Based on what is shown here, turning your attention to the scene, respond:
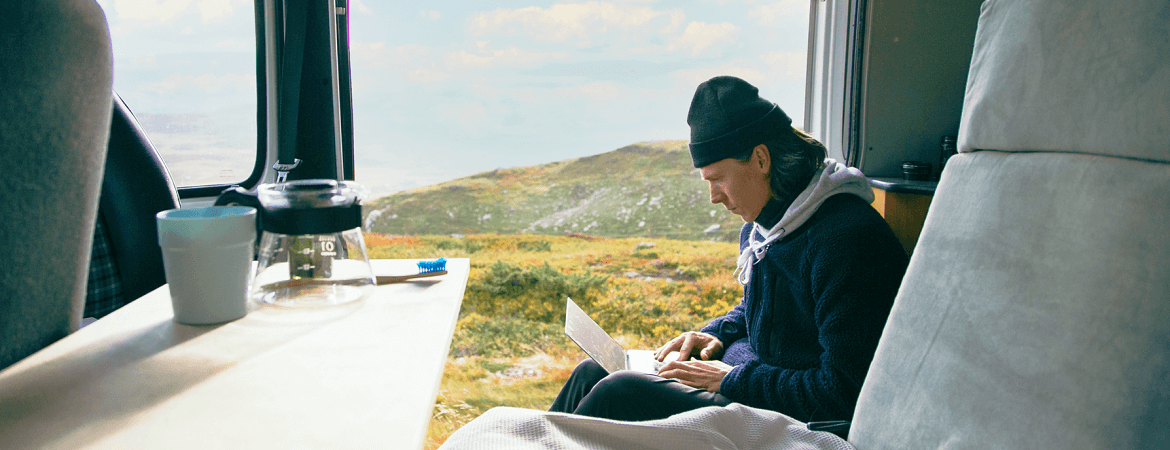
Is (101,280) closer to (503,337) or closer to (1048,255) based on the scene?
(1048,255)

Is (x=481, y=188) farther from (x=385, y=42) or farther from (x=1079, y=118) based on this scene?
(x=1079, y=118)

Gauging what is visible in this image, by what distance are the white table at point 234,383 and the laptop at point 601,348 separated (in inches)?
23.2

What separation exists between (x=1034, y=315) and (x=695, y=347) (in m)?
1.14

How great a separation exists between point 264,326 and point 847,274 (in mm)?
1033

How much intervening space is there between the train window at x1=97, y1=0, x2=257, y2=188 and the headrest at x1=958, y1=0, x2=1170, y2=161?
2100mm

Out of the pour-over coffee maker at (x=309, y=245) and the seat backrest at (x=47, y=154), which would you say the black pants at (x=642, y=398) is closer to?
the pour-over coffee maker at (x=309, y=245)

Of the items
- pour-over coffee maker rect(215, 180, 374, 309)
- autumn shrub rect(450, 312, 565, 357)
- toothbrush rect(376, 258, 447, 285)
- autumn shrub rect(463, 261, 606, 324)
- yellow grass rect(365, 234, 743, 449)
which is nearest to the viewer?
pour-over coffee maker rect(215, 180, 374, 309)

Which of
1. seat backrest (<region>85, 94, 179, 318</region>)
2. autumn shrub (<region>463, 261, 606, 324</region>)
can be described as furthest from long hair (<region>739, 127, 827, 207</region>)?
autumn shrub (<region>463, 261, 606, 324</region>)

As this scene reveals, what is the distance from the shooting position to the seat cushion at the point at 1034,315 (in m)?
0.53

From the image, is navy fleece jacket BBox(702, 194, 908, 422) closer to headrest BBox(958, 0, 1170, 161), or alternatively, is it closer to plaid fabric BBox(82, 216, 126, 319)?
headrest BBox(958, 0, 1170, 161)

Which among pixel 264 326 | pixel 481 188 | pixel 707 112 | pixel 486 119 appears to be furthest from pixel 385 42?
pixel 264 326

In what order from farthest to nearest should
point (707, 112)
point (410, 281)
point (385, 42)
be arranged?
1. point (385, 42)
2. point (707, 112)
3. point (410, 281)

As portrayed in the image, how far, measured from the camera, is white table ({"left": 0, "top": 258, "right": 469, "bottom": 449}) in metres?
0.54

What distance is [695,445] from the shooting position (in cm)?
77
